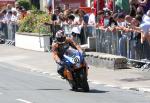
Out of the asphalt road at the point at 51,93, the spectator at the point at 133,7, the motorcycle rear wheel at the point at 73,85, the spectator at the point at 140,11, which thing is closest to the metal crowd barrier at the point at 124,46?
the spectator at the point at 140,11

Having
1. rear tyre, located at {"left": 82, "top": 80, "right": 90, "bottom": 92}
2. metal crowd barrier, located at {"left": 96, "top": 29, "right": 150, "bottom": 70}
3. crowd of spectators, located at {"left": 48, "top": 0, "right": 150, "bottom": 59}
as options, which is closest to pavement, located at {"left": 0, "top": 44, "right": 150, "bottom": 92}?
metal crowd barrier, located at {"left": 96, "top": 29, "right": 150, "bottom": 70}

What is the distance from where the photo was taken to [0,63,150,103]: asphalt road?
1533 cm

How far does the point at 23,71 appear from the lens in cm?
2305

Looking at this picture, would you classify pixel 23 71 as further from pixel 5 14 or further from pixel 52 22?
pixel 5 14

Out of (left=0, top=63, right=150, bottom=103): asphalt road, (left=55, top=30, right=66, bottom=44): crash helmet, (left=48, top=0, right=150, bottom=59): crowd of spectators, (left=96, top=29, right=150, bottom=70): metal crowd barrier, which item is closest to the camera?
(left=0, top=63, right=150, bottom=103): asphalt road

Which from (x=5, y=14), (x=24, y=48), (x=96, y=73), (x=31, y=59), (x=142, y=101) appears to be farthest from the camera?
(x=5, y=14)

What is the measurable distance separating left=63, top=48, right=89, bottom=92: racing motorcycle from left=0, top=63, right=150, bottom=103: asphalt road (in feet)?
0.88

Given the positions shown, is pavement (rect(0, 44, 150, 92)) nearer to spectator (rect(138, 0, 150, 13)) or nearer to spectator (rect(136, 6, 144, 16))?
spectator (rect(136, 6, 144, 16))

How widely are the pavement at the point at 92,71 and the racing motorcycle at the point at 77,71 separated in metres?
1.43

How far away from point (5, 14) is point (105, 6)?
812 centimetres

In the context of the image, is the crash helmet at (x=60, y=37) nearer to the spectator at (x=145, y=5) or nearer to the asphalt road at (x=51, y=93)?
the asphalt road at (x=51, y=93)

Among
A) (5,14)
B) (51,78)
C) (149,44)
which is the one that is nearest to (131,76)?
(149,44)

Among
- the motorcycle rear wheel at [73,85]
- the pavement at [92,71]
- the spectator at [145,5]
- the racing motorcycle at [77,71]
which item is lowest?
the pavement at [92,71]

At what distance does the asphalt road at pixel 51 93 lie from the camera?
50.3ft
